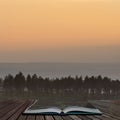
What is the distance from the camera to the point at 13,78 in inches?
4766

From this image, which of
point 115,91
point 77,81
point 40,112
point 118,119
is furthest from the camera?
point 77,81

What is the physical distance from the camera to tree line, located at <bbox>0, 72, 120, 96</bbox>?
107m

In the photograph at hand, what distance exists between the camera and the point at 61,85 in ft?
375

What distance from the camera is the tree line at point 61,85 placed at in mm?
107312

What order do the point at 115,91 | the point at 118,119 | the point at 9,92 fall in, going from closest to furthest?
1. the point at 118,119
2. the point at 115,91
3. the point at 9,92

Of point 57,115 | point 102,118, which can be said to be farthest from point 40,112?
point 102,118

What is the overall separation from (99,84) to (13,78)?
901 inches

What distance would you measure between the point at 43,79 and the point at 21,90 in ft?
30.4

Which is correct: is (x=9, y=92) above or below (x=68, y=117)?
above

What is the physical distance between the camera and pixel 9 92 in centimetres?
10912

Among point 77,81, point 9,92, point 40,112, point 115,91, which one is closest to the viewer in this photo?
point 40,112

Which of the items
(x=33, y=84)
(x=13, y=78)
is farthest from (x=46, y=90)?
(x=13, y=78)

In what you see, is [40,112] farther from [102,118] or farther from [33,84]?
[33,84]

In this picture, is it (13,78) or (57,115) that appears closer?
(57,115)
